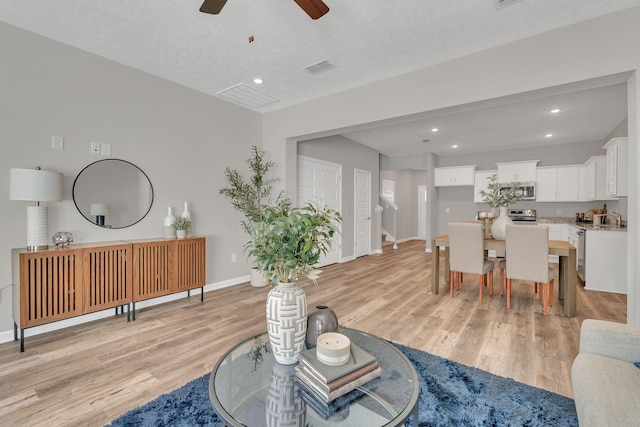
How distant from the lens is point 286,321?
131 centimetres

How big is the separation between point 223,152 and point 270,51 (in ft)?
5.72

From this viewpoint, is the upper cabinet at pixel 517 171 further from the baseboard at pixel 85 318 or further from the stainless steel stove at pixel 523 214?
the baseboard at pixel 85 318

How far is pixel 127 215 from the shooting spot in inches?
129

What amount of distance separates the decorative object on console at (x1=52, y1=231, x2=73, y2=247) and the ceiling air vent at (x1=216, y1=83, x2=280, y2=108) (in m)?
2.44

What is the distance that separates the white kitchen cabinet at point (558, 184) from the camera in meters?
6.09

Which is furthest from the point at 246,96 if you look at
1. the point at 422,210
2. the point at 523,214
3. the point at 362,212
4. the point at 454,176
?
the point at 422,210

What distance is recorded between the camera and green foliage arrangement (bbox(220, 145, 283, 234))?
4.25 metres

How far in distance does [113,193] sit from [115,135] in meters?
0.64

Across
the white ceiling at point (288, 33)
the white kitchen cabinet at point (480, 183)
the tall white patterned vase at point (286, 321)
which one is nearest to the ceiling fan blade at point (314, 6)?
the white ceiling at point (288, 33)

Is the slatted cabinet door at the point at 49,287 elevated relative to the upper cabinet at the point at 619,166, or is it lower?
lower

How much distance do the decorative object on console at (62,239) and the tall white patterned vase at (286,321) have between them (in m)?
2.53

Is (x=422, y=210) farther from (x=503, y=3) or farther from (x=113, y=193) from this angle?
(x=113, y=193)

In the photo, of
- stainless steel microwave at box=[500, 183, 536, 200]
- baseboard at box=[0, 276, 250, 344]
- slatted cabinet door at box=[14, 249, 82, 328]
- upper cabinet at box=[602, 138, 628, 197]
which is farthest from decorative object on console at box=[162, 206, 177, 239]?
stainless steel microwave at box=[500, 183, 536, 200]

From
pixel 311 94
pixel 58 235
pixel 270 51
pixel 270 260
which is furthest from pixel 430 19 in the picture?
pixel 58 235
